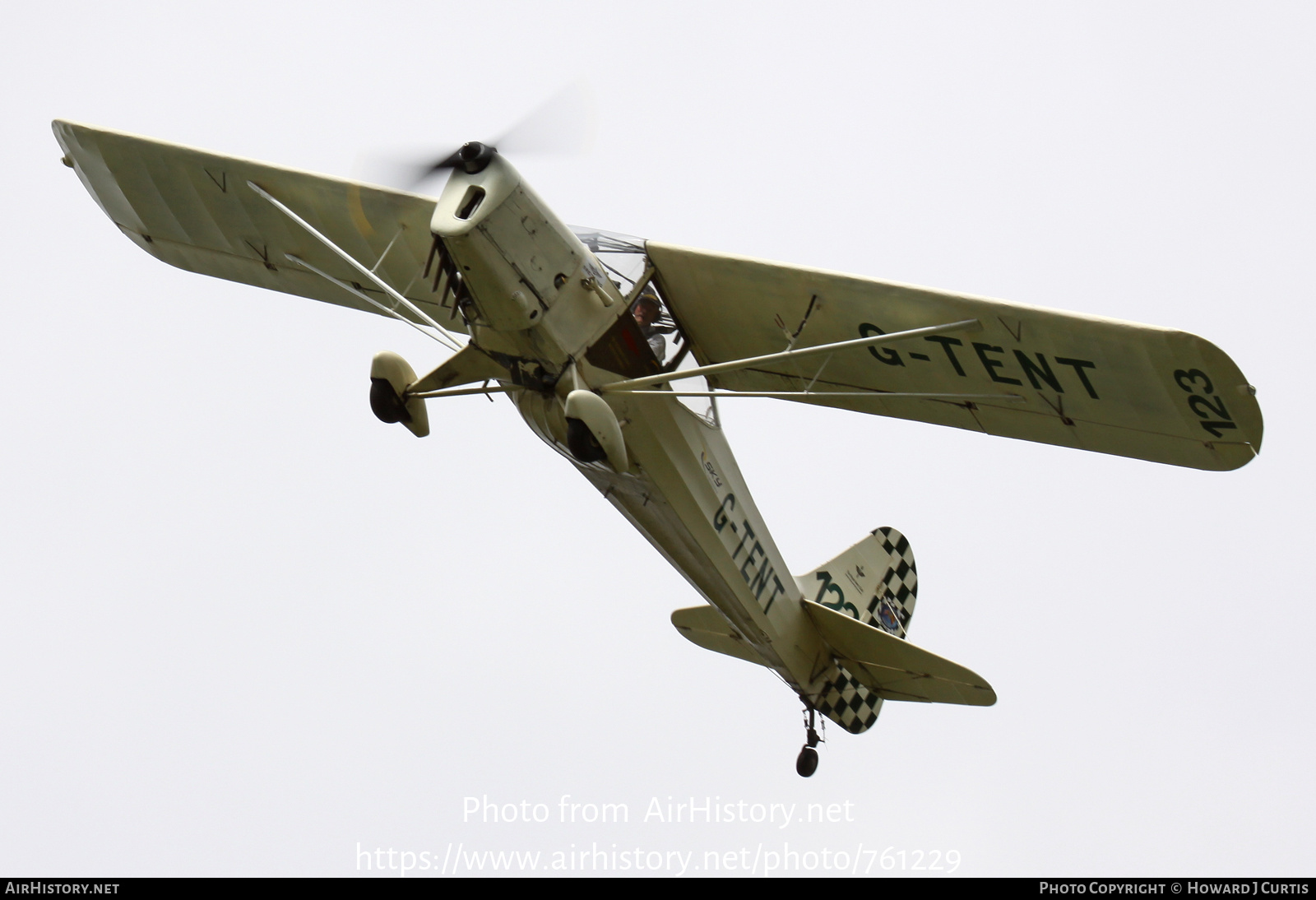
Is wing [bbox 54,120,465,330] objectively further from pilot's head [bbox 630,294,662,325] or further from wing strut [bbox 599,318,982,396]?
wing strut [bbox 599,318,982,396]

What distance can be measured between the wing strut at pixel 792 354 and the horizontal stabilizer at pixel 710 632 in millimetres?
3983

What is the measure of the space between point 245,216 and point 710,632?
5242 millimetres

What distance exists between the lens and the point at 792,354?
35.1ft

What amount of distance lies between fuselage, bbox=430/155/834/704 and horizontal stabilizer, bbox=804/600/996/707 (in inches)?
31.7

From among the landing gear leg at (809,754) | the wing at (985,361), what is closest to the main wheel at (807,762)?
the landing gear leg at (809,754)

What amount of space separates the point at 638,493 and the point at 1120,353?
11.3 feet

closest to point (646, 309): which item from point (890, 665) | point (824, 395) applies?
point (824, 395)

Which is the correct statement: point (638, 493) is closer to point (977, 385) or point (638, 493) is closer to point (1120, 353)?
point (977, 385)

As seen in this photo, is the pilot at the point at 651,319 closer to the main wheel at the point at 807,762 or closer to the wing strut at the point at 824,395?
the wing strut at the point at 824,395

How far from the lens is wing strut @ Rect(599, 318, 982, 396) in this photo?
411 inches

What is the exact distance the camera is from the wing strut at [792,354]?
10445 mm

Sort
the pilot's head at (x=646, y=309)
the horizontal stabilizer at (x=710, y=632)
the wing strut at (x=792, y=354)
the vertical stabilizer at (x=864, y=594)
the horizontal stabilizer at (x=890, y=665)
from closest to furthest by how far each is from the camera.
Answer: the wing strut at (x=792, y=354) < the pilot's head at (x=646, y=309) < the horizontal stabilizer at (x=890, y=665) < the vertical stabilizer at (x=864, y=594) < the horizontal stabilizer at (x=710, y=632)

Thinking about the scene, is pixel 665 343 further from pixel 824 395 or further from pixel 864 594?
pixel 864 594
